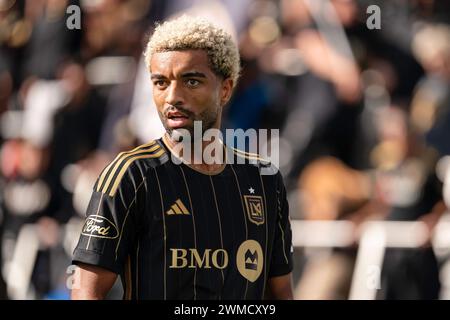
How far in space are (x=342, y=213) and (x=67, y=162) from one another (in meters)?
2.26

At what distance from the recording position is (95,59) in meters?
7.78

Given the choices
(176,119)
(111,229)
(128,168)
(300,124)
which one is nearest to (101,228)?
(111,229)

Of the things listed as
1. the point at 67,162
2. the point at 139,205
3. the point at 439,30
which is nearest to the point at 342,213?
the point at 439,30

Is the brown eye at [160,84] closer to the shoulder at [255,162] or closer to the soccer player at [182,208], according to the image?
the soccer player at [182,208]

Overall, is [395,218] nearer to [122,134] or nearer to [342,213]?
[342,213]

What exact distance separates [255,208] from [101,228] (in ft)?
1.99

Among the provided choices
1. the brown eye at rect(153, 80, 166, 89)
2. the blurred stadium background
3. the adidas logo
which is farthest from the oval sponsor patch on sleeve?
the blurred stadium background

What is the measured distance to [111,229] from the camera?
3270 mm

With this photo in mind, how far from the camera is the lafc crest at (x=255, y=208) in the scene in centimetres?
353

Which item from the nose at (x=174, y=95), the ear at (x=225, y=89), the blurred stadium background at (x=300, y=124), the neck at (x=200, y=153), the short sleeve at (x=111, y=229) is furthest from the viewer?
the blurred stadium background at (x=300, y=124)

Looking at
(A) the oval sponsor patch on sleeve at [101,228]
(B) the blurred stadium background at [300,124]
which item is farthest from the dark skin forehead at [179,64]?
(B) the blurred stadium background at [300,124]

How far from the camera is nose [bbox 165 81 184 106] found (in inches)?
133

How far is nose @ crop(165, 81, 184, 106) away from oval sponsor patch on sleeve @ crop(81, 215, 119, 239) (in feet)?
1.57

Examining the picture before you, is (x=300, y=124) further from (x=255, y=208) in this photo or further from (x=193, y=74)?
(x=193, y=74)
